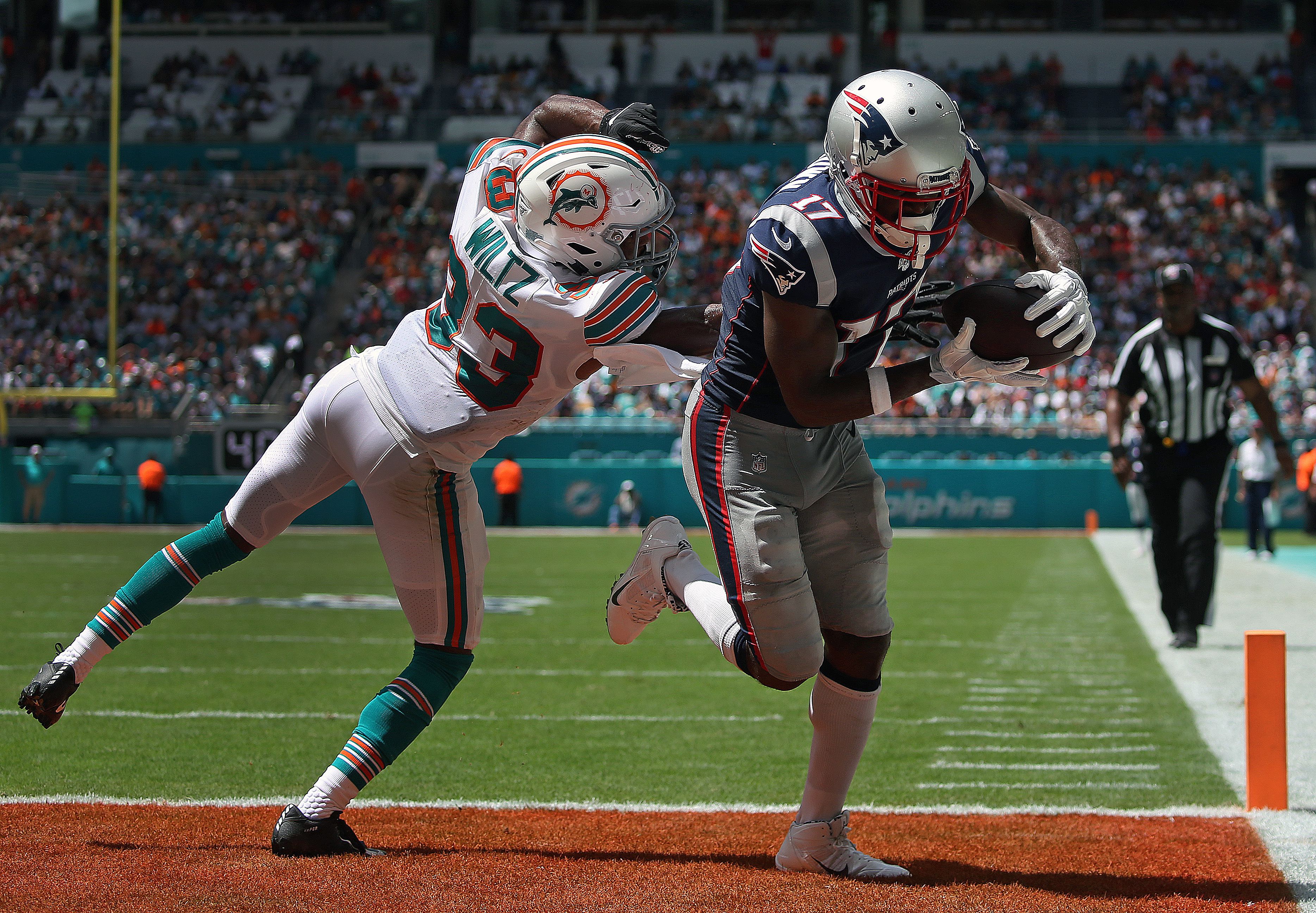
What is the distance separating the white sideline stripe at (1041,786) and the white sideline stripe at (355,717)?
1329 millimetres

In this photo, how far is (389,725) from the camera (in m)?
3.66

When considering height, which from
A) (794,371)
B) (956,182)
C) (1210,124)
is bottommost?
(794,371)

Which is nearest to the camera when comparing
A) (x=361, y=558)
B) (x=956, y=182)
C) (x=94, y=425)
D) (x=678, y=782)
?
(x=956, y=182)

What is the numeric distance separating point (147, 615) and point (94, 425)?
19.4 meters

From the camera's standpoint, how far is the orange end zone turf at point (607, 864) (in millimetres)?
3127

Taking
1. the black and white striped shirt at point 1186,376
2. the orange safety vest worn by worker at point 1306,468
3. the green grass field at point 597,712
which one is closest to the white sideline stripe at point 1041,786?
the green grass field at point 597,712

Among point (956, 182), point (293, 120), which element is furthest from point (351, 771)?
point (293, 120)

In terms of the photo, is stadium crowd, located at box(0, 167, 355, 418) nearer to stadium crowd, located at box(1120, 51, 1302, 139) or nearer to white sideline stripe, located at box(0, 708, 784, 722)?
stadium crowd, located at box(1120, 51, 1302, 139)

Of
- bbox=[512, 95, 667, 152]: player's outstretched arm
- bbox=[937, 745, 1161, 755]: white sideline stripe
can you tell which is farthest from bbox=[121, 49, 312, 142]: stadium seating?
bbox=[512, 95, 667, 152]: player's outstretched arm

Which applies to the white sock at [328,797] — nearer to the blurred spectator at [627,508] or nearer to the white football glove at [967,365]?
the white football glove at [967,365]

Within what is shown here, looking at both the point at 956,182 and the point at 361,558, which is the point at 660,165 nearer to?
the point at 361,558

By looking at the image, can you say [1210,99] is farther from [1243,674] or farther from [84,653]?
[84,653]

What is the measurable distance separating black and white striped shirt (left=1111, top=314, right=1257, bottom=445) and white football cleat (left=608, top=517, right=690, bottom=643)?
4.01 metres

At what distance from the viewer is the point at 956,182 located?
314 cm
